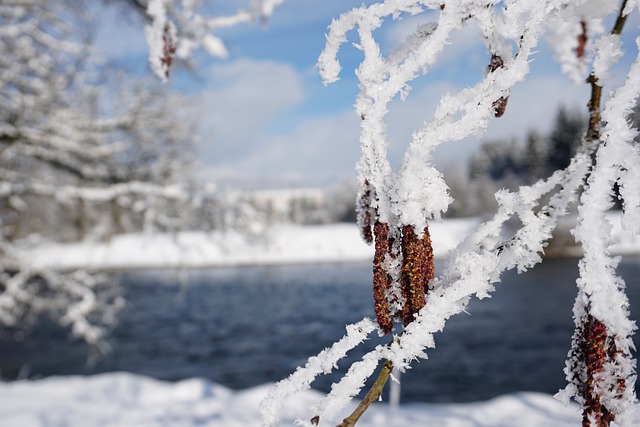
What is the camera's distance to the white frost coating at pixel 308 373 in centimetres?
88

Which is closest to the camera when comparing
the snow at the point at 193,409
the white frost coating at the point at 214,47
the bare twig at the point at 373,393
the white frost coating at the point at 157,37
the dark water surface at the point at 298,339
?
the bare twig at the point at 373,393

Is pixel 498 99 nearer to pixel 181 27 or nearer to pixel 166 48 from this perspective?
pixel 166 48

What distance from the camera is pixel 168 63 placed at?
1637mm

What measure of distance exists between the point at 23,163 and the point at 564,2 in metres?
6.89

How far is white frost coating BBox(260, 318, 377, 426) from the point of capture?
34.6 inches

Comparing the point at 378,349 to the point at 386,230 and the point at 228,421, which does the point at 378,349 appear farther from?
the point at 228,421

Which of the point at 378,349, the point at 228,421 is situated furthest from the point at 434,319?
the point at 228,421

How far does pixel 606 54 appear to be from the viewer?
893 mm

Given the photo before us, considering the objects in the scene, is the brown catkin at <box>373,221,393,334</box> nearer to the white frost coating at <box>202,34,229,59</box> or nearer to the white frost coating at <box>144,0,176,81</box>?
the white frost coating at <box>144,0,176,81</box>

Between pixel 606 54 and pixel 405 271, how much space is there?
0.51 meters

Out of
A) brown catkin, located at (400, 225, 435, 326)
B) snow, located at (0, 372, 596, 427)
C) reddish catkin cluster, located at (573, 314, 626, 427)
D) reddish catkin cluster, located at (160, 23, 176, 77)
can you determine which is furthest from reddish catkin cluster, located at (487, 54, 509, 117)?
snow, located at (0, 372, 596, 427)

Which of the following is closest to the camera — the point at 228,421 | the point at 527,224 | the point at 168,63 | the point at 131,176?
the point at 527,224

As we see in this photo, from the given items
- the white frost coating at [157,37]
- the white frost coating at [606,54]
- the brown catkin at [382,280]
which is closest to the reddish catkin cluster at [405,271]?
the brown catkin at [382,280]

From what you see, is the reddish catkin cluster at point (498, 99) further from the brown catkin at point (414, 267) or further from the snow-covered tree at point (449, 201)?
the brown catkin at point (414, 267)
